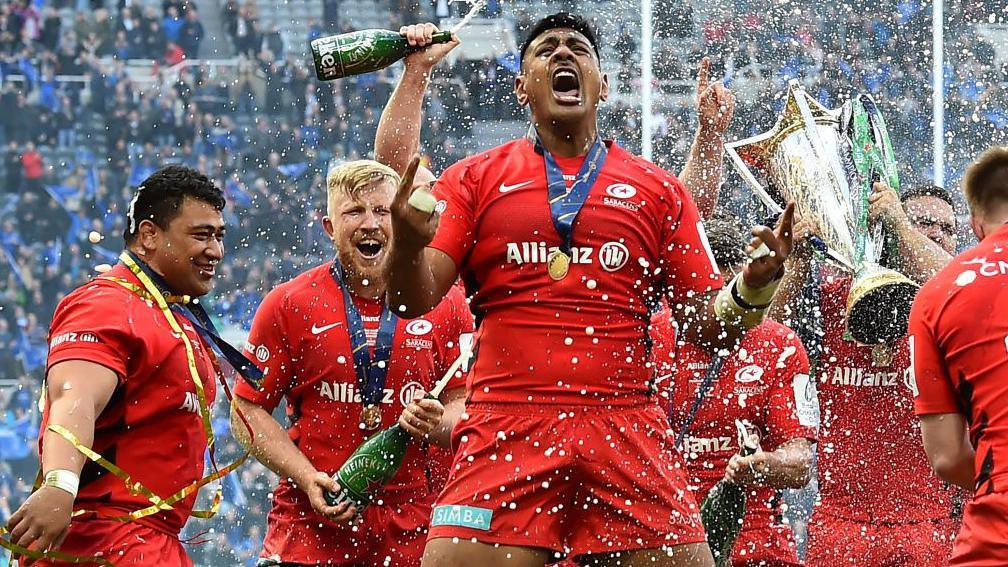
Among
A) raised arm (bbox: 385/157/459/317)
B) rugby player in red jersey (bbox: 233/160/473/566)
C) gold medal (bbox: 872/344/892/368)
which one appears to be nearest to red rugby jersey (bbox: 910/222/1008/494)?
raised arm (bbox: 385/157/459/317)

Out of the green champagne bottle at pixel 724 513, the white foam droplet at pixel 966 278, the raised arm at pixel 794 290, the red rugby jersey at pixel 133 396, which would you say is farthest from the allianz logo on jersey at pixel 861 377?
the red rugby jersey at pixel 133 396

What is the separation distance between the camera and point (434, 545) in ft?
11.9

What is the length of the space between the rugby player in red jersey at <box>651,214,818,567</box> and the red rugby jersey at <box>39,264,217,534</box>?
5.96ft

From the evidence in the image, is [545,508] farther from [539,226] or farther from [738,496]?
[738,496]

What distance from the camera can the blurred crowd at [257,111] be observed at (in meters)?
12.8

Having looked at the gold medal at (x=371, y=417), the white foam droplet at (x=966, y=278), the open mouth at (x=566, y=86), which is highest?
the open mouth at (x=566, y=86)

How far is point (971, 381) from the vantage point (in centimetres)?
365

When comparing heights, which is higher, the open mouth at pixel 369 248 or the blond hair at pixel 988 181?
the blond hair at pixel 988 181

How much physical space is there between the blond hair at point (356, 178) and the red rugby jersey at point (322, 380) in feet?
1.04

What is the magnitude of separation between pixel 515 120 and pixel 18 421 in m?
5.63

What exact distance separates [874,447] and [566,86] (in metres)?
2.39

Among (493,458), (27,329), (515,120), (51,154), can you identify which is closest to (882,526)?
(493,458)

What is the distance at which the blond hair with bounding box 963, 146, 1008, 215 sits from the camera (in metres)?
3.87

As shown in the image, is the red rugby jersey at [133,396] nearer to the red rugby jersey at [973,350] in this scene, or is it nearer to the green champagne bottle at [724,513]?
the green champagne bottle at [724,513]
